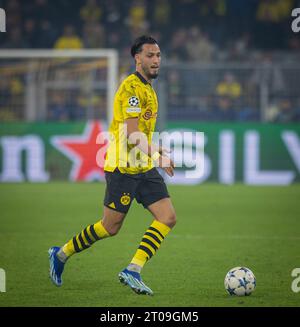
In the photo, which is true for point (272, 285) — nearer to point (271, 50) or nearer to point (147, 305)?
point (147, 305)

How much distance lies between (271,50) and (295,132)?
15.6 feet

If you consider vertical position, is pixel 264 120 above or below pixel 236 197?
above

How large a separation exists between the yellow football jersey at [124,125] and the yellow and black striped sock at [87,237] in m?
0.51

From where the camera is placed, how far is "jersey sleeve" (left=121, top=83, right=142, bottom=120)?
7.22 metres

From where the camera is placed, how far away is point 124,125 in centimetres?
735

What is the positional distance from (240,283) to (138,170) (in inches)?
50.8

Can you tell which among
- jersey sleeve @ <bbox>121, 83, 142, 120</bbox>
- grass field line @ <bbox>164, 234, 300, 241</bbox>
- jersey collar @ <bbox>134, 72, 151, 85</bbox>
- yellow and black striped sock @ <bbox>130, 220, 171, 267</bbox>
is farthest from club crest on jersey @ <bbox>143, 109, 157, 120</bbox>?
grass field line @ <bbox>164, 234, 300, 241</bbox>

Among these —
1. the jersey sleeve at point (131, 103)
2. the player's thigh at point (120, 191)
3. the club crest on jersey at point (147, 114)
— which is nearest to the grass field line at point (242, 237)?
the player's thigh at point (120, 191)

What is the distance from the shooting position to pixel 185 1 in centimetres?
2427

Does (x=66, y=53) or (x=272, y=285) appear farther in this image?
(x=66, y=53)

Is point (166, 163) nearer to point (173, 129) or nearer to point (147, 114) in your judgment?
point (147, 114)

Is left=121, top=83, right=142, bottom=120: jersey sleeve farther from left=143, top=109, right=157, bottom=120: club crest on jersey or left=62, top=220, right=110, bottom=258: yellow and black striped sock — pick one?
left=62, top=220, right=110, bottom=258: yellow and black striped sock

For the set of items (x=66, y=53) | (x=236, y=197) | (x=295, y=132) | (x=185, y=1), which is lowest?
(x=236, y=197)

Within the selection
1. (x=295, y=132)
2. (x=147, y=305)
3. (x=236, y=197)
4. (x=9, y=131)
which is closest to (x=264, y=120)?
(x=295, y=132)
